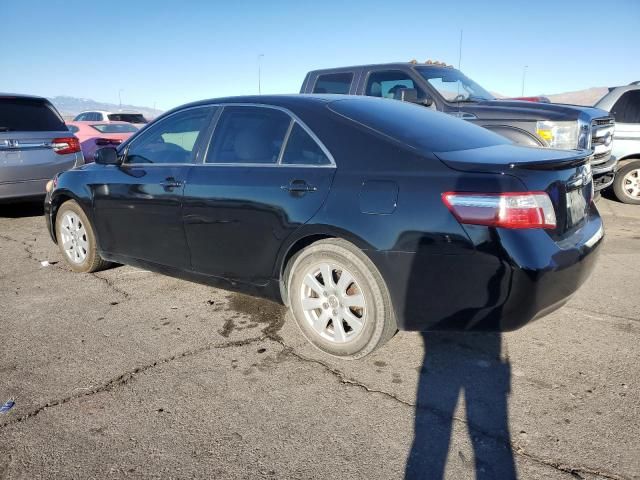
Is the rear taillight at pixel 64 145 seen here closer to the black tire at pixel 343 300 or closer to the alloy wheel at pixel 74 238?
the alloy wheel at pixel 74 238

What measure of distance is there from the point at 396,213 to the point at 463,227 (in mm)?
365

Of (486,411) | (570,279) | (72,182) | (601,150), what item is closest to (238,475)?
(486,411)

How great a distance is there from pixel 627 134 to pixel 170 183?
7689 millimetres

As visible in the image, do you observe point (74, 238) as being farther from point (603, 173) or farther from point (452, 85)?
point (603, 173)

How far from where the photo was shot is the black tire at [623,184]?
831 centimetres

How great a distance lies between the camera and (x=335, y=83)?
7383 millimetres

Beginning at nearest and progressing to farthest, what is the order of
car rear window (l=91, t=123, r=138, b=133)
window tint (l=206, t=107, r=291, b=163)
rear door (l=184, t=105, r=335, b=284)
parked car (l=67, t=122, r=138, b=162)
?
rear door (l=184, t=105, r=335, b=284)
window tint (l=206, t=107, r=291, b=163)
parked car (l=67, t=122, r=138, b=162)
car rear window (l=91, t=123, r=138, b=133)

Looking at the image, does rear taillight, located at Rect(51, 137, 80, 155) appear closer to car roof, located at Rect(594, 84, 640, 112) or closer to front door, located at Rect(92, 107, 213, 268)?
front door, located at Rect(92, 107, 213, 268)

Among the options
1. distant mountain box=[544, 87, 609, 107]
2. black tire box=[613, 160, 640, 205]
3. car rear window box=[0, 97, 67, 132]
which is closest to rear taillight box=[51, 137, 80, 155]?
car rear window box=[0, 97, 67, 132]

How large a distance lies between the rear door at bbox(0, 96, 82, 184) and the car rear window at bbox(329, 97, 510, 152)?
18.0 ft

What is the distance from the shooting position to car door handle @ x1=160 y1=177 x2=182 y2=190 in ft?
12.2

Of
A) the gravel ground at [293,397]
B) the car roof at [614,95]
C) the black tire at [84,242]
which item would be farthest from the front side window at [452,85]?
the black tire at [84,242]

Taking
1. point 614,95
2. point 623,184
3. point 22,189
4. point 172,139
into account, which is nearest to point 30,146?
point 22,189

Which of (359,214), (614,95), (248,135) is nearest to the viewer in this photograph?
(359,214)
